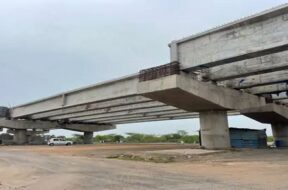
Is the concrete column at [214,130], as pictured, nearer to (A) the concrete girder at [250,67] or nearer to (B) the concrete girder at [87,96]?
(A) the concrete girder at [250,67]

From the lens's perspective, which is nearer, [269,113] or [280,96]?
[280,96]

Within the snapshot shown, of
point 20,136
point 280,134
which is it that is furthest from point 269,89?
point 20,136

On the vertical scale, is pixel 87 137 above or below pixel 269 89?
above

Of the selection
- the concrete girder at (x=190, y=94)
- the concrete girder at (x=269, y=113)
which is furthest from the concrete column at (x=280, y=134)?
the concrete girder at (x=190, y=94)

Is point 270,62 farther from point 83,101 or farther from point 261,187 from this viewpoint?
point 83,101

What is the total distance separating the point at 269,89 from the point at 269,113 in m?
5.83

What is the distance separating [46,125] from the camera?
2960 inches

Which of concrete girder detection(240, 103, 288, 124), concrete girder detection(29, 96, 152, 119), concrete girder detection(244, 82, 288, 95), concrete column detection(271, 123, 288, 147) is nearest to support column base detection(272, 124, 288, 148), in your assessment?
concrete column detection(271, 123, 288, 147)

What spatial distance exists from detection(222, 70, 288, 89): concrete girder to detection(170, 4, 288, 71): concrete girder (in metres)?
5.10

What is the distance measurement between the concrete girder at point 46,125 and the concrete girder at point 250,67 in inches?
2080

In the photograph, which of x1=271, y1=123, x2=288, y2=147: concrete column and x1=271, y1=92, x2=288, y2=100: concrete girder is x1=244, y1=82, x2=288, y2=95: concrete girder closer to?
x1=271, y1=92, x2=288, y2=100: concrete girder

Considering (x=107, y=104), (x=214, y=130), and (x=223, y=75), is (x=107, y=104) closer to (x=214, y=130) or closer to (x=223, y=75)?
(x=214, y=130)

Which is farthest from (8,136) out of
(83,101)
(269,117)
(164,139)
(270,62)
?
(270,62)

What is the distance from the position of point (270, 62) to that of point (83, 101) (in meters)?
27.9
